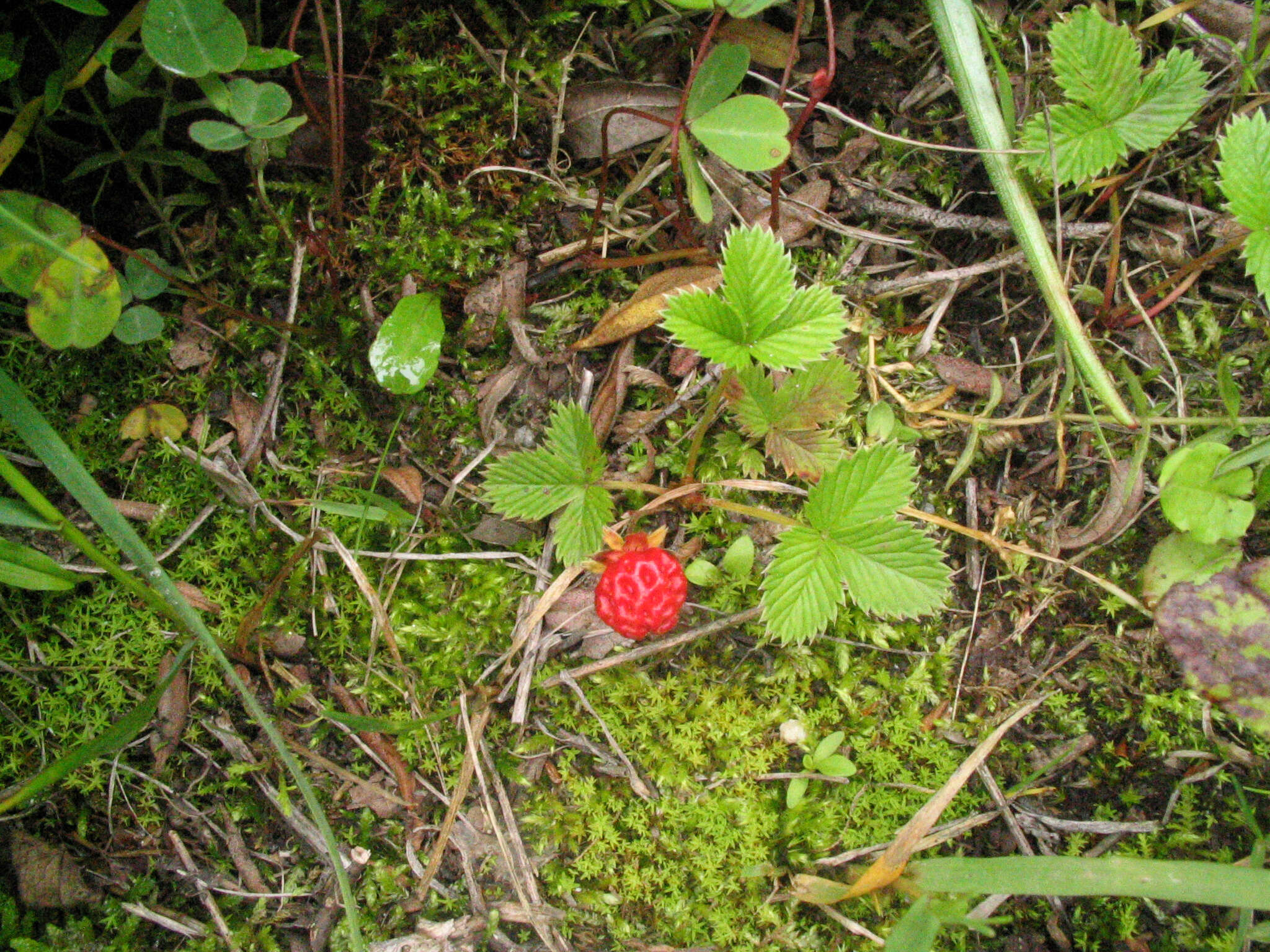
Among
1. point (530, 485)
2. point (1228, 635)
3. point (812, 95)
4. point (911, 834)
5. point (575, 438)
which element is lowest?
point (911, 834)

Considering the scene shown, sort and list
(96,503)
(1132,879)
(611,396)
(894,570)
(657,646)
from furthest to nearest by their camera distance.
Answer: (611,396) < (657,646) < (894,570) < (96,503) < (1132,879)

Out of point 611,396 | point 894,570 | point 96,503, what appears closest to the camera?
point 96,503

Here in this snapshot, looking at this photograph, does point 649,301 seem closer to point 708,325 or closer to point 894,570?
point 708,325

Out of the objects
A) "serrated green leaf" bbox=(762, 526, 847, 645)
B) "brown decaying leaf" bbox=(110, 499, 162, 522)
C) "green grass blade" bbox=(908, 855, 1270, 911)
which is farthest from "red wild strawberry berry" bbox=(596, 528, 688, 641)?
"brown decaying leaf" bbox=(110, 499, 162, 522)

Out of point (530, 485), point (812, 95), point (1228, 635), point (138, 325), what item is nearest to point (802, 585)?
point (530, 485)

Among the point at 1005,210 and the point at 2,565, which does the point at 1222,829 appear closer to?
the point at 1005,210

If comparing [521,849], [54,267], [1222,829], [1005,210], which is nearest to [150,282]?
[54,267]

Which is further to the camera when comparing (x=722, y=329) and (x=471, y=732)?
(x=471, y=732)
